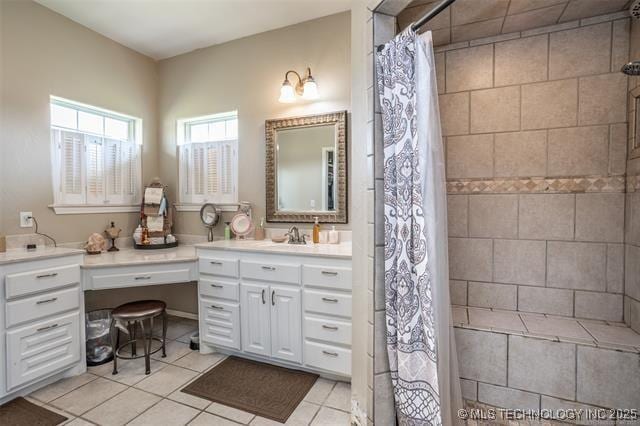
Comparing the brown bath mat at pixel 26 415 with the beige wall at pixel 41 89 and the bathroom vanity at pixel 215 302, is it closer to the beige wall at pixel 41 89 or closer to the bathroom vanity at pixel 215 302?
the bathroom vanity at pixel 215 302

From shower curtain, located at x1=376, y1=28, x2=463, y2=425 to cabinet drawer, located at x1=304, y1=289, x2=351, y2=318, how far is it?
0.64 m

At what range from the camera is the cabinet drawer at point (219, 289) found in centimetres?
232

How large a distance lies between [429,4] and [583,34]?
99 centimetres

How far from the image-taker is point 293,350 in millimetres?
2146

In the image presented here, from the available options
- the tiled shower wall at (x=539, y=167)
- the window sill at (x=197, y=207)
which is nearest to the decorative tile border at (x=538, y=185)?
the tiled shower wall at (x=539, y=167)

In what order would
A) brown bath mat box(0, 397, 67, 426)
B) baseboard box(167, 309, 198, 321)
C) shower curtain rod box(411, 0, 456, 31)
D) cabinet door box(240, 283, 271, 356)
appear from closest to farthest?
1. shower curtain rod box(411, 0, 456, 31)
2. brown bath mat box(0, 397, 67, 426)
3. cabinet door box(240, 283, 271, 356)
4. baseboard box(167, 309, 198, 321)

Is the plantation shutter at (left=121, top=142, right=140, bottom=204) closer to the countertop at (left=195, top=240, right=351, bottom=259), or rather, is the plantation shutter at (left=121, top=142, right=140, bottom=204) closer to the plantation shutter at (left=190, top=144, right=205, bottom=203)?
the plantation shutter at (left=190, top=144, right=205, bottom=203)

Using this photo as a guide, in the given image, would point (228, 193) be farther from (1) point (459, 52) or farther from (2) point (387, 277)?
(1) point (459, 52)

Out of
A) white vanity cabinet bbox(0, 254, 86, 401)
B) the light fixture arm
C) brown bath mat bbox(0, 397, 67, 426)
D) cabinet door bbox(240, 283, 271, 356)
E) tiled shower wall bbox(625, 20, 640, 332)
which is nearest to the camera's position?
tiled shower wall bbox(625, 20, 640, 332)

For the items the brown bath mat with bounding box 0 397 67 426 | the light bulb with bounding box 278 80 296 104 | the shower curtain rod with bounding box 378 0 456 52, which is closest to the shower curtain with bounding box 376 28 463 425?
the shower curtain rod with bounding box 378 0 456 52

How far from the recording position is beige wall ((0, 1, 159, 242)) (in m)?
2.26

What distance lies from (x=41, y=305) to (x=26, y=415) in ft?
2.06

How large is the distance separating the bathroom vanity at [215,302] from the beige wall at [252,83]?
28.9 inches

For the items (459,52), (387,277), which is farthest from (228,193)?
(459,52)
